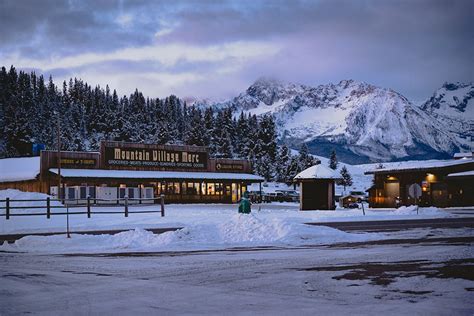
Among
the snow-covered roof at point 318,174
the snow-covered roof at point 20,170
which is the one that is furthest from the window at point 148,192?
the snow-covered roof at point 318,174

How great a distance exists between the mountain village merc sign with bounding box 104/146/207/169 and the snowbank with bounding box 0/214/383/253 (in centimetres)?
3956

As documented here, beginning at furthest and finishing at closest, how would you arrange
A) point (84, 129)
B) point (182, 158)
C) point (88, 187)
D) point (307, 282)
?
point (84, 129), point (182, 158), point (88, 187), point (307, 282)

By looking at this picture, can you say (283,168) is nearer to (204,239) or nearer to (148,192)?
(148,192)

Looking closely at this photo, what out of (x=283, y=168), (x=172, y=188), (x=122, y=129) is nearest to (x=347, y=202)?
(x=172, y=188)

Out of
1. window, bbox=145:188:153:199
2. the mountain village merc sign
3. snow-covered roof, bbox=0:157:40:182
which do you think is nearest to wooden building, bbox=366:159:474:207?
the mountain village merc sign

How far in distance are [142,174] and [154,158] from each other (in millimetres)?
4296

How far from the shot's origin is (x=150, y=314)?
738cm

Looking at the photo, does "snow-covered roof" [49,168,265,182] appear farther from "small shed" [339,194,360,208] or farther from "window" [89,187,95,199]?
"small shed" [339,194,360,208]

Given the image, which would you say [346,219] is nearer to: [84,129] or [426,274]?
[426,274]

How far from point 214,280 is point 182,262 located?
2.87 m

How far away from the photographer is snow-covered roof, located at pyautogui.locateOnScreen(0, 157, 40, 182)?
52688 millimetres

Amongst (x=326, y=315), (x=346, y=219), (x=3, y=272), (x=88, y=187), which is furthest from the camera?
(x=88, y=187)

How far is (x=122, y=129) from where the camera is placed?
13675 cm

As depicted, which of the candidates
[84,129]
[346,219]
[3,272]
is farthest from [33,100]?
[3,272]
